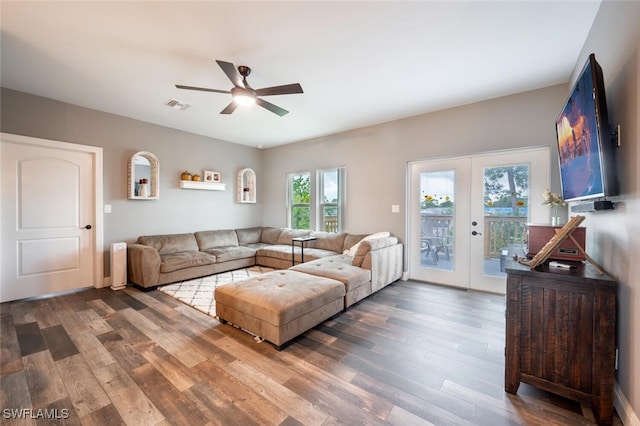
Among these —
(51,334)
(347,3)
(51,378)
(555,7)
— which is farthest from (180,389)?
(555,7)

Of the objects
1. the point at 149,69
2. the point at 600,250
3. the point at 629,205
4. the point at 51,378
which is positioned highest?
the point at 149,69

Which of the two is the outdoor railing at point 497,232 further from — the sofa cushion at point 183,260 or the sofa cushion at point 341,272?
the sofa cushion at point 183,260

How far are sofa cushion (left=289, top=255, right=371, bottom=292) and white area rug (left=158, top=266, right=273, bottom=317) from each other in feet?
3.84

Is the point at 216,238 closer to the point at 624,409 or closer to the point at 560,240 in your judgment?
the point at 560,240

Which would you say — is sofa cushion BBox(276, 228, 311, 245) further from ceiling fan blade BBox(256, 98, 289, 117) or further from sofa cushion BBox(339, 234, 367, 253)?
ceiling fan blade BBox(256, 98, 289, 117)

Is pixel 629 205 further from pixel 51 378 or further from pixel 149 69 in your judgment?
pixel 149 69

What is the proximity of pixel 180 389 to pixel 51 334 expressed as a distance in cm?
182

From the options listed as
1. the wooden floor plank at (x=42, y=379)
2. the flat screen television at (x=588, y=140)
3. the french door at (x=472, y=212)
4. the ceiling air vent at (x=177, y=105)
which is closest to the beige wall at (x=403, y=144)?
the french door at (x=472, y=212)

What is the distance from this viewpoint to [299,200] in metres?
6.03

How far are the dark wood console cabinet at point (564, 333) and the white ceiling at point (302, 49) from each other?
201cm

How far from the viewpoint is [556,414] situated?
156cm

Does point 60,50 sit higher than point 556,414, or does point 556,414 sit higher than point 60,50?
point 60,50

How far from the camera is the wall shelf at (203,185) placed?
5.04 m

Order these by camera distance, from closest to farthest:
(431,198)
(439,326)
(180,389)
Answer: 1. (180,389)
2. (439,326)
3. (431,198)
